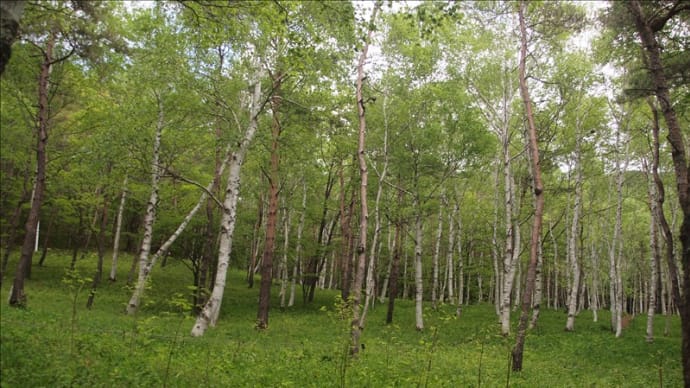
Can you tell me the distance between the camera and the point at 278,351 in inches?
415

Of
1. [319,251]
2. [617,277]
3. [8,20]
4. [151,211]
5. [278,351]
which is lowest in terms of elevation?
[278,351]

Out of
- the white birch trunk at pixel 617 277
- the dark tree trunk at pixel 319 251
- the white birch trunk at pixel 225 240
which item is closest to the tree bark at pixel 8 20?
Result: the white birch trunk at pixel 225 240

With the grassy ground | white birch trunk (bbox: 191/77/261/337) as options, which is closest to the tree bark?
the grassy ground

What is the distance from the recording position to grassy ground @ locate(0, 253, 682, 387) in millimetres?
6139

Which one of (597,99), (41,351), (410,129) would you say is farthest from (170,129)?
(597,99)

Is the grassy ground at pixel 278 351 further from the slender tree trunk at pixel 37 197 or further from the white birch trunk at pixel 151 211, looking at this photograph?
the white birch trunk at pixel 151 211

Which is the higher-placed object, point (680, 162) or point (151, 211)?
point (680, 162)

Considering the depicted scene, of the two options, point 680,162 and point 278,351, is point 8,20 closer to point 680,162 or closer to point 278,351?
point 680,162

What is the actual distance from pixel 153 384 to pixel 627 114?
2421cm

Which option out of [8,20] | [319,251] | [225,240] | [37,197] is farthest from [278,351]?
[319,251]

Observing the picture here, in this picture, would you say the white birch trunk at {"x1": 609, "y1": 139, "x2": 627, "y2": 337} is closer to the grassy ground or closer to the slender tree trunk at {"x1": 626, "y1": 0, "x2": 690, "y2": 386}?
the grassy ground

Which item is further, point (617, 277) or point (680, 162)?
point (617, 277)

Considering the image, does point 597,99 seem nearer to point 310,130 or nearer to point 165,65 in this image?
point 310,130

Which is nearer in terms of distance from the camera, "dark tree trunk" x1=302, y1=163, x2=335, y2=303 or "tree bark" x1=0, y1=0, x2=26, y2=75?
"tree bark" x1=0, y1=0, x2=26, y2=75
